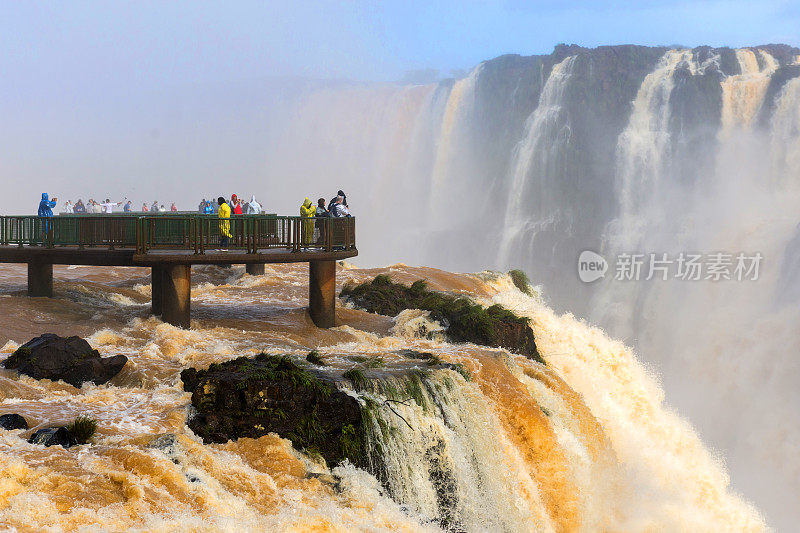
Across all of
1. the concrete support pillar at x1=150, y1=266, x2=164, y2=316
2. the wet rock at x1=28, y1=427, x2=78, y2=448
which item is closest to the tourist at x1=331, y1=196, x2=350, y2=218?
the concrete support pillar at x1=150, y1=266, x2=164, y2=316

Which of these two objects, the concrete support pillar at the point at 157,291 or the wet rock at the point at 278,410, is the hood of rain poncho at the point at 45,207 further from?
the wet rock at the point at 278,410

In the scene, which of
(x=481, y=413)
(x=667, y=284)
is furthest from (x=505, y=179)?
(x=481, y=413)

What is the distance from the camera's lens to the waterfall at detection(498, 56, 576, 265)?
6288 centimetres

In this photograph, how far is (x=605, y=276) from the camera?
55.7 metres

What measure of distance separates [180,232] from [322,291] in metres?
3.97

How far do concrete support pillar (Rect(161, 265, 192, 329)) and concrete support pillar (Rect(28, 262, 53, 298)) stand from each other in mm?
4572

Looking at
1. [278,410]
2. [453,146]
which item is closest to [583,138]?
[453,146]

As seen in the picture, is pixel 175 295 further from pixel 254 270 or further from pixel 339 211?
pixel 254 270

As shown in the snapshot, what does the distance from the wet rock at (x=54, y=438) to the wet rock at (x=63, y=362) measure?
3117 mm

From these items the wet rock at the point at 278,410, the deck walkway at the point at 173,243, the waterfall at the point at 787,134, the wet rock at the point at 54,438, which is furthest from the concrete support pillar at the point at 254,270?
the waterfall at the point at 787,134

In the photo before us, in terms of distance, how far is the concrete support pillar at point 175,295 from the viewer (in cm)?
Result: 1777

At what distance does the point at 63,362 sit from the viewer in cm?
1294

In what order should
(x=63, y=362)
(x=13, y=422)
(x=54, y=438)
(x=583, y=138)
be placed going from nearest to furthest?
1. (x=54, y=438)
2. (x=13, y=422)
3. (x=63, y=362)
4. (x=583, y=138)

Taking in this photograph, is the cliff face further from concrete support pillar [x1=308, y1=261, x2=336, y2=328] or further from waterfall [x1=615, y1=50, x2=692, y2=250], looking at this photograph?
concrete support pillar [x1=308, y1=261, x2=336, y2=328]
